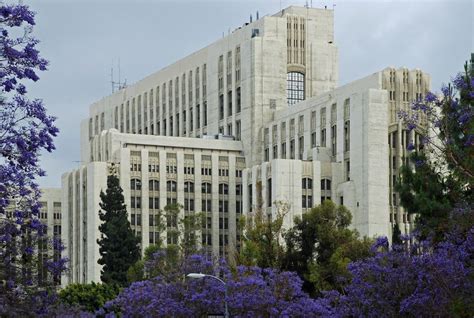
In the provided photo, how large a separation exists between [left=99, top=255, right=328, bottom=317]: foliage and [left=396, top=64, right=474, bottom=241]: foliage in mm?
8032

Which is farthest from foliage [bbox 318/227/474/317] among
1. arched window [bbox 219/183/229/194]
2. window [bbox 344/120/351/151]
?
arched window [bbox 219/183/229/194]

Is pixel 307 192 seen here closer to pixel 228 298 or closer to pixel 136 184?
pixel 136 184

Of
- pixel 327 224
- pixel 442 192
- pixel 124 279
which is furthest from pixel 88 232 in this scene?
pixel 442 192

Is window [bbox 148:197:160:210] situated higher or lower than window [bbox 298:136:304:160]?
lower

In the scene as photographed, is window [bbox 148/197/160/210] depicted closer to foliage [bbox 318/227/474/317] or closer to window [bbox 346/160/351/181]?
window [bbox 346/160/351/181]

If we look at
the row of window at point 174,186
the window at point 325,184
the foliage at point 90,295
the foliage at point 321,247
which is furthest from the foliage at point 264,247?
the row of window at point 174,186

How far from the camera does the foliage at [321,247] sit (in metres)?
78.2

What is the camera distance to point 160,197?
13450 centimetres

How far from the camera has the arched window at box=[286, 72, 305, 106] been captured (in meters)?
137

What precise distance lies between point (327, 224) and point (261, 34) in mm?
54091

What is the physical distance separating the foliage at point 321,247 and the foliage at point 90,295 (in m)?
17.2

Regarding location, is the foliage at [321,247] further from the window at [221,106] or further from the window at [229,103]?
the window at [221,106]

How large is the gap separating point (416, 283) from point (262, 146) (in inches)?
3502

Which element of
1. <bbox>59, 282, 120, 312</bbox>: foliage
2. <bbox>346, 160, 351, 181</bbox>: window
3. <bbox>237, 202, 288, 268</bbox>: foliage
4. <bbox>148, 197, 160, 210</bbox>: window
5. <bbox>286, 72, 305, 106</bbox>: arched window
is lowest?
<bbox>59, 282, 120, 312</bbox>: foliage
